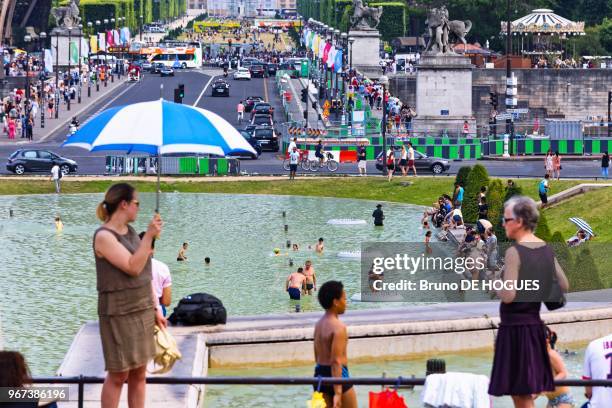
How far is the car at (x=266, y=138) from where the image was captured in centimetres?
Result: 7156

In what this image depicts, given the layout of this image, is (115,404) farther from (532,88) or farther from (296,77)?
(296,77)

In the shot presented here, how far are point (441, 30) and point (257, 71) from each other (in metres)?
51.1

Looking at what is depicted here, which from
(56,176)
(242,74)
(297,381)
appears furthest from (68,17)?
(297,381)

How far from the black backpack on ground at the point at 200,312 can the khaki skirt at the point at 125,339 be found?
31.7ft

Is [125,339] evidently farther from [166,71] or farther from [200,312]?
[166,71]

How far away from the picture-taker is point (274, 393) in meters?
20.3


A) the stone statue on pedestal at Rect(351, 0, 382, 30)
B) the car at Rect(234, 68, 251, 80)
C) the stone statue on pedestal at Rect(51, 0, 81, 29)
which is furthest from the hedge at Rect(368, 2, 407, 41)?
the stone statue on pedestal at Rect(351, 0, 382, 30)

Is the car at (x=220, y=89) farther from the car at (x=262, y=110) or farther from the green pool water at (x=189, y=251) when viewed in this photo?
the green pool water at (x=189, y=251)

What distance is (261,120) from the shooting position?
3100 inches

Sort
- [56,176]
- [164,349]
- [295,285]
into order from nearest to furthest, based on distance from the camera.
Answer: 1. [164,349]
2. [295,285]
3. [56,176]

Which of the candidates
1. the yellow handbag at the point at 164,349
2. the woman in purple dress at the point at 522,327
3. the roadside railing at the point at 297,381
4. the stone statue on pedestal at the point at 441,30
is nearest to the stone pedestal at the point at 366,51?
the stone statue on pedestal at the point at 441,30

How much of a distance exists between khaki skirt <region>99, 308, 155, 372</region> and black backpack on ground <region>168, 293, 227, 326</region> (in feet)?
31.7

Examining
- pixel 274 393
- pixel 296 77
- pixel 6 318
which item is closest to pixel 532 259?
pixel 274 393

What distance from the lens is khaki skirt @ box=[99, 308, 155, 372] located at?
13078 mm
